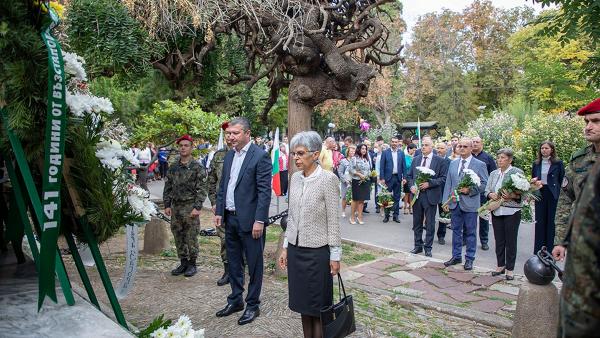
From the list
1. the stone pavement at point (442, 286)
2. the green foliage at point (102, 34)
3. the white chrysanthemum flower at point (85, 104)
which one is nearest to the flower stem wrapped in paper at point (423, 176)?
the stone pavement at point (442, 286)

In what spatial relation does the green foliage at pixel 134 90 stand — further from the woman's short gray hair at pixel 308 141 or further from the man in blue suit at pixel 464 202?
the man in blue suit at pixel 464 202

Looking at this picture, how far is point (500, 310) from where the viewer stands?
18.2 ft

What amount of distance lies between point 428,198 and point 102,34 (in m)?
5.81

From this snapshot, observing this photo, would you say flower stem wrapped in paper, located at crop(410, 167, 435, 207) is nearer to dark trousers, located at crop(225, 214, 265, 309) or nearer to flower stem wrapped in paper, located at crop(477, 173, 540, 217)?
flower stem wrapped in paper, located at crop(477, 173, 540, 217)

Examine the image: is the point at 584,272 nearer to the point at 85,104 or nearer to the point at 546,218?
the point at 85,104

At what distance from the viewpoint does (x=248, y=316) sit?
4.83 meters

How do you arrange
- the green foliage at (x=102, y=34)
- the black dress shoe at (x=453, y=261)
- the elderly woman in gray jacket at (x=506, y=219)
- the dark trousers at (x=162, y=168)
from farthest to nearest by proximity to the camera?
the dark trousers at (x=162, y=168) → the black dress shoe at (x=453, y=261) → the elderly woman in gray jacket at (x=506, y=219) → the green foliage at (x=102, y=34)

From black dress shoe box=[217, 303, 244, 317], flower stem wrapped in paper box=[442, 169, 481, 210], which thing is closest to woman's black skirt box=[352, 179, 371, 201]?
flower stem wrapped in paper box=[442, 169, 481, 210]

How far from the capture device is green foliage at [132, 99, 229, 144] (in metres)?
8.39

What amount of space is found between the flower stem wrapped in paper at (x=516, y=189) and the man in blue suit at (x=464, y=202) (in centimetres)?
53

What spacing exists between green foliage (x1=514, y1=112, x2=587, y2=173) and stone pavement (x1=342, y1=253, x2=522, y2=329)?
307 inches

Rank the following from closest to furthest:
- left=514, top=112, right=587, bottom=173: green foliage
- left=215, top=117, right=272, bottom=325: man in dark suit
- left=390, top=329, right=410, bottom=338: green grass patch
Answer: left=390, top=329, right=410, bottom=338: green grass patch → left=215, top=117, right=272, bottom=325: man in dark suit → left=514, top=112, right=587, bottom=173: green foliage

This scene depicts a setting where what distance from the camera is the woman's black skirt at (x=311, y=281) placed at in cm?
382

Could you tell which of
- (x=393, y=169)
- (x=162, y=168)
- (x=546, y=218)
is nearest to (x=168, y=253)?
(x=546, y=218)
